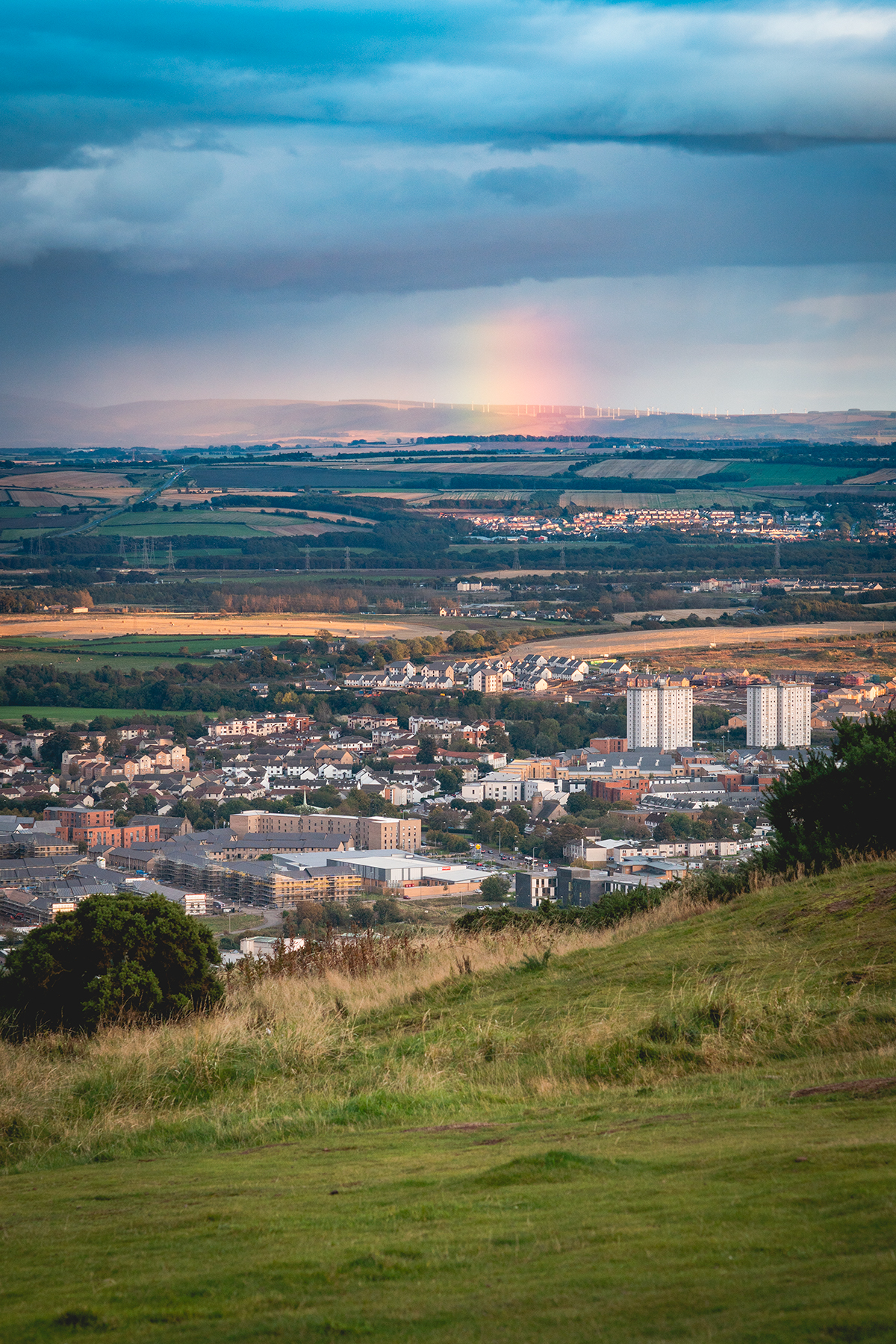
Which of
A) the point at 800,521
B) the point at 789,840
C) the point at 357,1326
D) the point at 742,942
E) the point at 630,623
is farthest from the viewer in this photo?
the point at 800,521

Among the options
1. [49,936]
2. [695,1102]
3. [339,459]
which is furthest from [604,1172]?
[339,459]

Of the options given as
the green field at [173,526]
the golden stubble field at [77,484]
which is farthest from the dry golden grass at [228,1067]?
the golden stubble field at [77,484]

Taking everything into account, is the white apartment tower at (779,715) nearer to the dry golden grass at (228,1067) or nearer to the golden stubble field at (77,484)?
the dry golden grass at (228,1067)

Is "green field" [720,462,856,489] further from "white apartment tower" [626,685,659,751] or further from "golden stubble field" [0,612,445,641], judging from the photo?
"white apartment tower" [626,685,659,751]

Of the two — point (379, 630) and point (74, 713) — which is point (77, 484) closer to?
point (379, 630)

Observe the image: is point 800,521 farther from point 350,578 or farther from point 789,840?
point 789,840

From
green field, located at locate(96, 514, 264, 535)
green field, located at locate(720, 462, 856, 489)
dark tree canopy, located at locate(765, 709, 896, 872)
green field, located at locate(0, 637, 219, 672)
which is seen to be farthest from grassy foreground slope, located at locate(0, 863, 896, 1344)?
green field, located at locate(720, 462, 856, 489)
